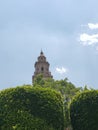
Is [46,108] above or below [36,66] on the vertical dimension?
below

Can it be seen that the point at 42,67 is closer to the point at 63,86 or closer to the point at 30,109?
the point at 63,86

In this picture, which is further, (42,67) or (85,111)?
(42,67)

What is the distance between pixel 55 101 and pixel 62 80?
2681cm

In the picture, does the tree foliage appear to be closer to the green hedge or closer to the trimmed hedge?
the trimmed hedge

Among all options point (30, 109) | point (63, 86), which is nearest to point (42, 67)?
point (63, 86)

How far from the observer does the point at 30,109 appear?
2481cm

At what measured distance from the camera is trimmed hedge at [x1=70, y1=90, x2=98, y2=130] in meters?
26.3

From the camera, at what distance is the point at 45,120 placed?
80.5ft

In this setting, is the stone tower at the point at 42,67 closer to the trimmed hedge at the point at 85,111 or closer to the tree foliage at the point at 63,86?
the tree foliage at the point at 63,86

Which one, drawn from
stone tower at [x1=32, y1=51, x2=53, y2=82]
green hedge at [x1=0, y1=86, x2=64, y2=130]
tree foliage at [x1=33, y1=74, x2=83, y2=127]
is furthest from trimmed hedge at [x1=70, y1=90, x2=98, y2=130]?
stone tower at [x1=32, y1=51, x2=53, y2=82]

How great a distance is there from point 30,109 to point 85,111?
14.8 ft

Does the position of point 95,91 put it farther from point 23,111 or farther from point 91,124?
point 23,111

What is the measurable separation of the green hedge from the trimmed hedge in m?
1.57

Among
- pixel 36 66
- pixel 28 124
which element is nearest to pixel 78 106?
pixel 28 124
